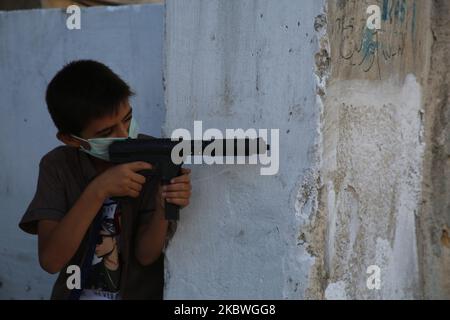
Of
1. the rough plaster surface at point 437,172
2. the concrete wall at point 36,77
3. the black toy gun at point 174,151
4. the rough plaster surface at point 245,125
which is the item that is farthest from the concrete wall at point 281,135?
the concrete wall at point 36,77

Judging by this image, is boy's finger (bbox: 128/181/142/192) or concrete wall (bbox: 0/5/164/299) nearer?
boy's finger (bbox: 128/181/142/192)

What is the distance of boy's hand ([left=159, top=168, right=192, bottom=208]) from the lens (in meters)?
2.08

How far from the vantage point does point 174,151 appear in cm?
208

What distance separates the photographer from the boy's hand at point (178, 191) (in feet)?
6.82

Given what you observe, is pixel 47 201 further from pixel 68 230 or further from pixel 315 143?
pixel 315 143

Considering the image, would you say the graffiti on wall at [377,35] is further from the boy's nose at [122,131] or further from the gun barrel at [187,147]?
the boy's nose at [122,131]

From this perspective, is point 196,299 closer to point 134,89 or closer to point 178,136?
point 178,136

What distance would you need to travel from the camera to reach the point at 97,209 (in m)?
2.15

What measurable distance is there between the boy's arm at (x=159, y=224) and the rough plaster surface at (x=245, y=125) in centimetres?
6

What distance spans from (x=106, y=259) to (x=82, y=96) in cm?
58

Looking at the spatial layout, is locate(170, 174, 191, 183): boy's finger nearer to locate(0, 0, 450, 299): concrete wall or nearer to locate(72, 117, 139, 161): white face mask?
locate(0, 0, 450, 299): concrete wall

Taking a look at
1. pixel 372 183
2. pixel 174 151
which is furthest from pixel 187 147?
pixel 372 183

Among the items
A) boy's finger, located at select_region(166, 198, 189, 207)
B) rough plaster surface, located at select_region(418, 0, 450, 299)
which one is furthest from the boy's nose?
rough plaster surface, located at select_region(418, 0, 450, 299)
